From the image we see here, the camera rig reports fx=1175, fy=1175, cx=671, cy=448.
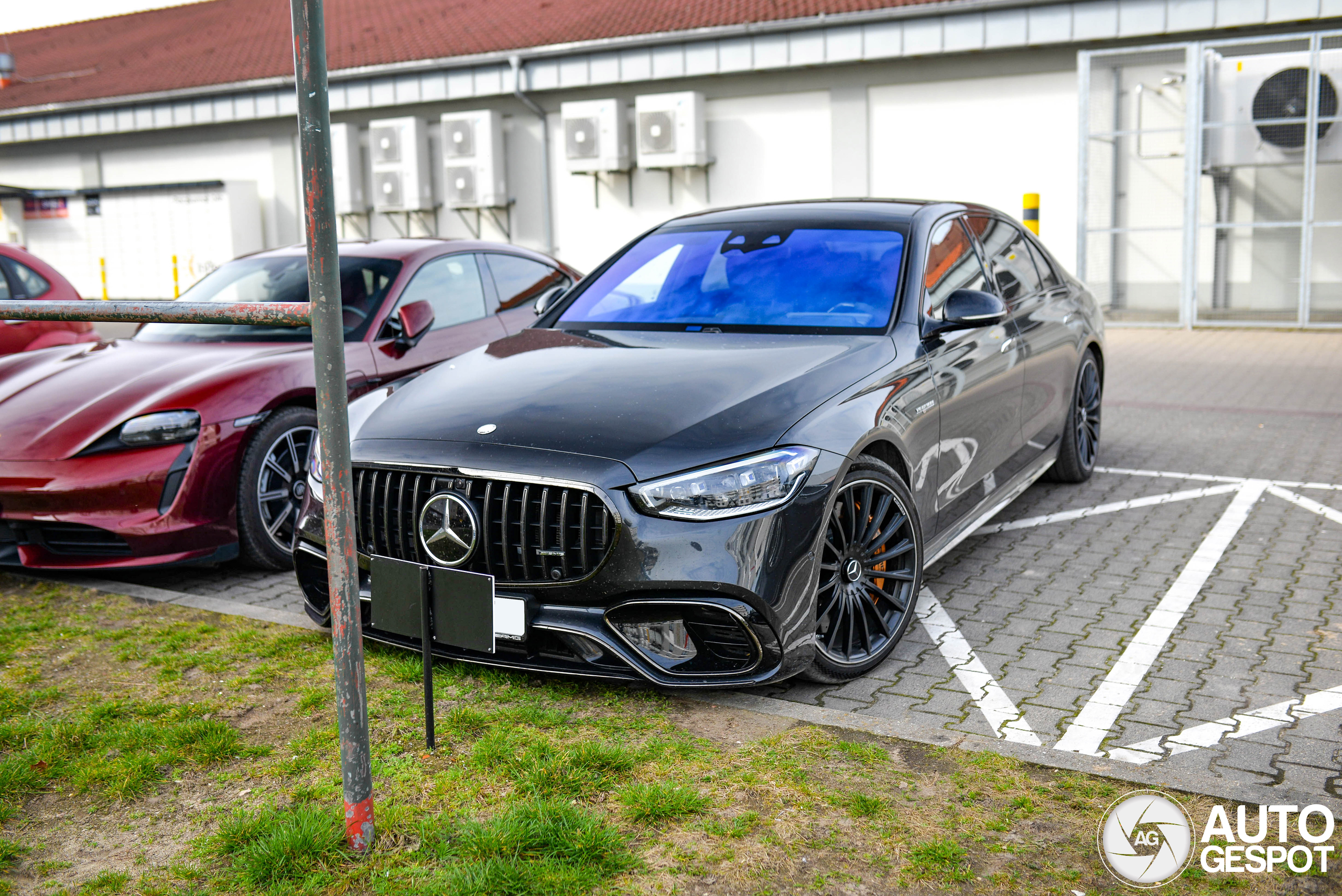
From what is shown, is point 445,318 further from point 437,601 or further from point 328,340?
point 328,340

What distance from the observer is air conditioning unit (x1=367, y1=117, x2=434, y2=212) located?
1995 centimetres

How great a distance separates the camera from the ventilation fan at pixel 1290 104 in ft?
43.5

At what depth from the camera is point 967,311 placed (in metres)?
4.50

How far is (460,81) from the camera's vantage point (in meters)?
19.6

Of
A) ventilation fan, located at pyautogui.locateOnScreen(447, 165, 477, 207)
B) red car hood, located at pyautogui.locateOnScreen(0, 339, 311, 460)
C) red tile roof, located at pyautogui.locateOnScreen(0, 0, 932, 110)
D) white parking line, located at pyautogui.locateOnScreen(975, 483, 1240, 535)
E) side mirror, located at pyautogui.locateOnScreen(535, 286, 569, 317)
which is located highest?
red tile roof, located at pyautogui.locateOnScreen(0, 0, 932, 110)

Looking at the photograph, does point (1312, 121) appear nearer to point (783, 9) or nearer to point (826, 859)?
point (783, 9)

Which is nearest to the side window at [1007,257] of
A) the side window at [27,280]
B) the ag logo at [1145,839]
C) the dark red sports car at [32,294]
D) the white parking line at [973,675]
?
the white parking line at [973,675]

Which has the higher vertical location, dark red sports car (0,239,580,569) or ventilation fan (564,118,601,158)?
ventilation fan (564,118,601,158)

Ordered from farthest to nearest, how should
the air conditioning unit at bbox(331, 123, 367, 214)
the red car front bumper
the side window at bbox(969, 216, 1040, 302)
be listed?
the air conditioning unit at bbox(331, 123, 367, 214)
the side window at bbox(969, 216, 1040, 302)
the red car front bumper

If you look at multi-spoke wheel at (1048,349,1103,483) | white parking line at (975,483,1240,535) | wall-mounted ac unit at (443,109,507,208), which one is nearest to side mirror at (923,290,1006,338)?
white parking line at (975,483,1240,535)

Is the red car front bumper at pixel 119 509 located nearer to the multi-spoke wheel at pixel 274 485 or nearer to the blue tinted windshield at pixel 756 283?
the multi-spoke wheel at pixel 274 485

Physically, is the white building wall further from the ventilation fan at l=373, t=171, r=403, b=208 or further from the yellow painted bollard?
the ventilation fan at l=373, t=171, r=403, b=208

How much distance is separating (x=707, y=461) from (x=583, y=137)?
15648 millimetres

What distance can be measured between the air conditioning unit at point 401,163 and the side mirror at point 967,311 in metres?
16.8
